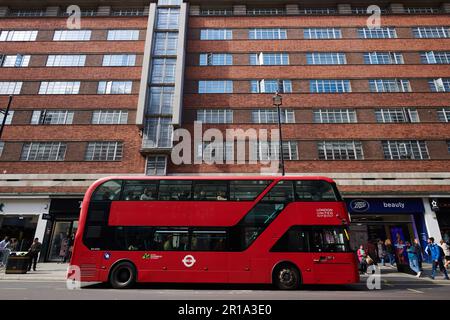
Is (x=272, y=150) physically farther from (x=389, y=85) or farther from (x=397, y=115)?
(x=389, y=85)

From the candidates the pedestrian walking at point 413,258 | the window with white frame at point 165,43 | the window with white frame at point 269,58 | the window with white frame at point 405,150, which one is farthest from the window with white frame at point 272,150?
the window with white frame at point 165,43

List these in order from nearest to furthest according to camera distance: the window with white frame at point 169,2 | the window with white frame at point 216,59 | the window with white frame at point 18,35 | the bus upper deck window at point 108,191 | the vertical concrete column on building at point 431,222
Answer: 1. the bus upper deck window at point 108,191
2. the vertical concrete column on building at point 431,222
3. the window with white frame at point 216,59
4. the window with white frame at point 18,35
5. the window with white frame at point 169,2

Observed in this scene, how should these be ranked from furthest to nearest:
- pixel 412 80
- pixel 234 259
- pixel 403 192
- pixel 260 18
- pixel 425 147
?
pixel 260 18
pixel 412 80
pixel 425 147
pixel 403 192
pixel 234 259

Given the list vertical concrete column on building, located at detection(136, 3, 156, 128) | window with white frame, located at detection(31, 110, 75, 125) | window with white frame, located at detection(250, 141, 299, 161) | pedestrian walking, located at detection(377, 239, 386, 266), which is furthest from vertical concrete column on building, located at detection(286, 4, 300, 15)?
window with white frame, located at detection(31, 110, 75, 125)

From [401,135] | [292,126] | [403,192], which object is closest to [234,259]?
[292,126]

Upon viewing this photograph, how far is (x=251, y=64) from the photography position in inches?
958

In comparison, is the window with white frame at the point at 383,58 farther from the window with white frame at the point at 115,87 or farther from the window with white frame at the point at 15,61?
the window with white frame at the point at 15,61

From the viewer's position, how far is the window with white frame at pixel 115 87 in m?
23.3

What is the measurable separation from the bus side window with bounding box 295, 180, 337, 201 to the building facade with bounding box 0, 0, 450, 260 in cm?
1072

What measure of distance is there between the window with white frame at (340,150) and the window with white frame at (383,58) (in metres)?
8.68

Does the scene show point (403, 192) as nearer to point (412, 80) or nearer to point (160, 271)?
point (412, 80)

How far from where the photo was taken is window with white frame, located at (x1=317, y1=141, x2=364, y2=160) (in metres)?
21.0

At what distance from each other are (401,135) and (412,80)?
5863 mm

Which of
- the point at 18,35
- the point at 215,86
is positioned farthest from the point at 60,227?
the point at 18,35
